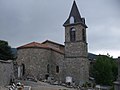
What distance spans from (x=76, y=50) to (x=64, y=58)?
7.57 ft

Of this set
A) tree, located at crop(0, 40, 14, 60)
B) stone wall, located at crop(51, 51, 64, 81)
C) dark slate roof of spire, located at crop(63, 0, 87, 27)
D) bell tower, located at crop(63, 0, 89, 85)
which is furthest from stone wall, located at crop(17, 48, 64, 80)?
dark slate roof of spire, located at crop(63, 0, 87, 27)

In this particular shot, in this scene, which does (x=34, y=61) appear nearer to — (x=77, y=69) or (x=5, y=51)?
(x=77, y=69)

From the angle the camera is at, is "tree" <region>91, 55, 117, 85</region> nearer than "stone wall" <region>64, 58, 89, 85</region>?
No

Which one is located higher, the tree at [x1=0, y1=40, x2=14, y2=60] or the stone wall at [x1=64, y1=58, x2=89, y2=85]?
the tree at [x1=0, y1=40, x2=14, y2=60]

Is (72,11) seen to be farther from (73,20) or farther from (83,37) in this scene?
(83,37)

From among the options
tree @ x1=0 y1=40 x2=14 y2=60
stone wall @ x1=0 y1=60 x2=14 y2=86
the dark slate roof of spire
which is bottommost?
stone wall @ x1=0 y1=60 x2=14 y2=86

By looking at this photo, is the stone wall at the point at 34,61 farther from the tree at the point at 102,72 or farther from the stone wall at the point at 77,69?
the tree at the point at 102,72

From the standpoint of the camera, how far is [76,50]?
116ft

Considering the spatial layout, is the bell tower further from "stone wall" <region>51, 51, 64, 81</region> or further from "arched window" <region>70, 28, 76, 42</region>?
"stone wall" <region>51, 51, 64, 81</region>

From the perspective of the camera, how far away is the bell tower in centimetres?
3481

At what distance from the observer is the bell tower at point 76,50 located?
34.8 m

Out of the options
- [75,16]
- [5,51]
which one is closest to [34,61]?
[5,51]

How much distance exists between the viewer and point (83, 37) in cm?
3638

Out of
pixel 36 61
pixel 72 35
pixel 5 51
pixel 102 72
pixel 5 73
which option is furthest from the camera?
pixel 102 72
